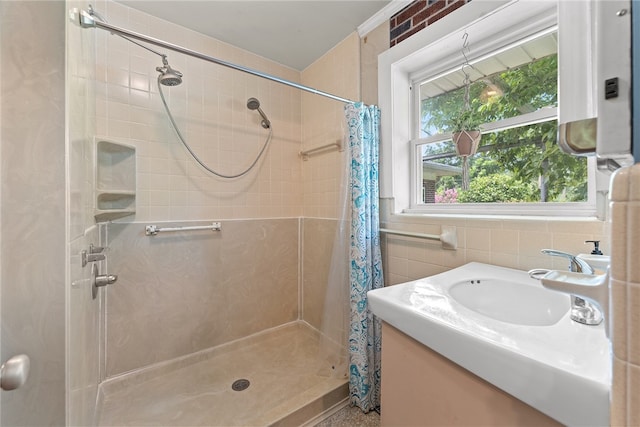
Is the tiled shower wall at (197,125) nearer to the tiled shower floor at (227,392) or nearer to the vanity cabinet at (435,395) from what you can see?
the tiled shower floor at (227,392)

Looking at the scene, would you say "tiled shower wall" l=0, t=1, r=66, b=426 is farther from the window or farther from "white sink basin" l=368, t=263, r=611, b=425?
the window

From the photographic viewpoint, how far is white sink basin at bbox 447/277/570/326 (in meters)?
0.80

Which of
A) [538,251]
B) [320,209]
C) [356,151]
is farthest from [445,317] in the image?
[320,209]

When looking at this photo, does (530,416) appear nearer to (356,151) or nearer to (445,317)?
(445,317)

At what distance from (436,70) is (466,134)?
1.58 ft

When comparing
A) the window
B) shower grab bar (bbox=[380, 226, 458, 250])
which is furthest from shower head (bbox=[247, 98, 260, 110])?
shower grab bar (bbox=[380, 226, 458, 250])

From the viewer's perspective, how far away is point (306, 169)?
86.6 inches

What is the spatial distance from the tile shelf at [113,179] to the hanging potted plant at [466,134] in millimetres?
1693

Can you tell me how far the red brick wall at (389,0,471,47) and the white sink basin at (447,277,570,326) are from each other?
1.24 meters

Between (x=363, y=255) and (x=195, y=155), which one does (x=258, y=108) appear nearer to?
(x=195, y=155)

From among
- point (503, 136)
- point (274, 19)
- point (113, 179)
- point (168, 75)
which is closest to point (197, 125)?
point (168, 75)

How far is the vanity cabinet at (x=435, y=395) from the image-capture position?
1.63 ft

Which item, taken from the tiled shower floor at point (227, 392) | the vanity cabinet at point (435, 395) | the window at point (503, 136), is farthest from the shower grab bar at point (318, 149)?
the tiled shower floor at point (227, 392)

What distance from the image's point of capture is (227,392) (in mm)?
1431
